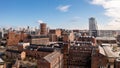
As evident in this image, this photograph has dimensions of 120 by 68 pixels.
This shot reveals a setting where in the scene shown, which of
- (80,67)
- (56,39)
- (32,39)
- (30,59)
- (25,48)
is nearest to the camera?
(80,67)

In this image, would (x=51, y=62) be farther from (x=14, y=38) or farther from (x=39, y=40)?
(x=14, y=38)

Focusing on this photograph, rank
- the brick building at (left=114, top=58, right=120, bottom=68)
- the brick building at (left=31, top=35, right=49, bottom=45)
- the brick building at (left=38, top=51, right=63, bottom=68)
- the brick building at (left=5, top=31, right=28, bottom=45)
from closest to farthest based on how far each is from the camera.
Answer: the brick building at (left=38, top=51, right=63, bottom=68)
the brick building at (left=114, top=58, right=120, bottom=68)
the brick building at (left=31, top=35, right=49, bottom=45)
the brick building at (left=5, top=31, right=28, bottom=45)

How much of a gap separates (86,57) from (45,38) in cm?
4430

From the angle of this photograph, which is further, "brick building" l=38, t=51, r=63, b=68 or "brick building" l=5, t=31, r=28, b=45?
"brick building" l=5, t=31, r=28, b=45

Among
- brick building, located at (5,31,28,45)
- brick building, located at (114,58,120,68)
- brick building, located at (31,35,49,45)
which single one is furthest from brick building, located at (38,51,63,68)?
brick building, located at (5,31,28,45)

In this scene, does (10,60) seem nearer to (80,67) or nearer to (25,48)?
(25,48)

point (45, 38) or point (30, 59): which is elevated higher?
point (45, 38)

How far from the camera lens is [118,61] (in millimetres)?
42125

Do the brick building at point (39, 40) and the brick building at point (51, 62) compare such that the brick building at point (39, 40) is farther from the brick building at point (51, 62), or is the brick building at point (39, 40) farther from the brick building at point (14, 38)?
the brick building at point (51, 62)

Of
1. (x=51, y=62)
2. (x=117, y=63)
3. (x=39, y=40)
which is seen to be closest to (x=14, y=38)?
(x=39, y=40)

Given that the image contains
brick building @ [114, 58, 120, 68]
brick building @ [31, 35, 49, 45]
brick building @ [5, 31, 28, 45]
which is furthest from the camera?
brick building @ [5, 31, 28, 45]

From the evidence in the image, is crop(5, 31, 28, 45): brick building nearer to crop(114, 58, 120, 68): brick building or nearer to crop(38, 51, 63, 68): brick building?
crop(38, 51, 63, 68): brick building

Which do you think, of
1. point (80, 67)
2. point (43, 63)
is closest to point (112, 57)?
point (80, 67)

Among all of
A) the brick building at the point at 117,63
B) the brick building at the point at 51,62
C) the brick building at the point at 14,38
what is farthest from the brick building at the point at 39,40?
the brick building at the point at 117,63
